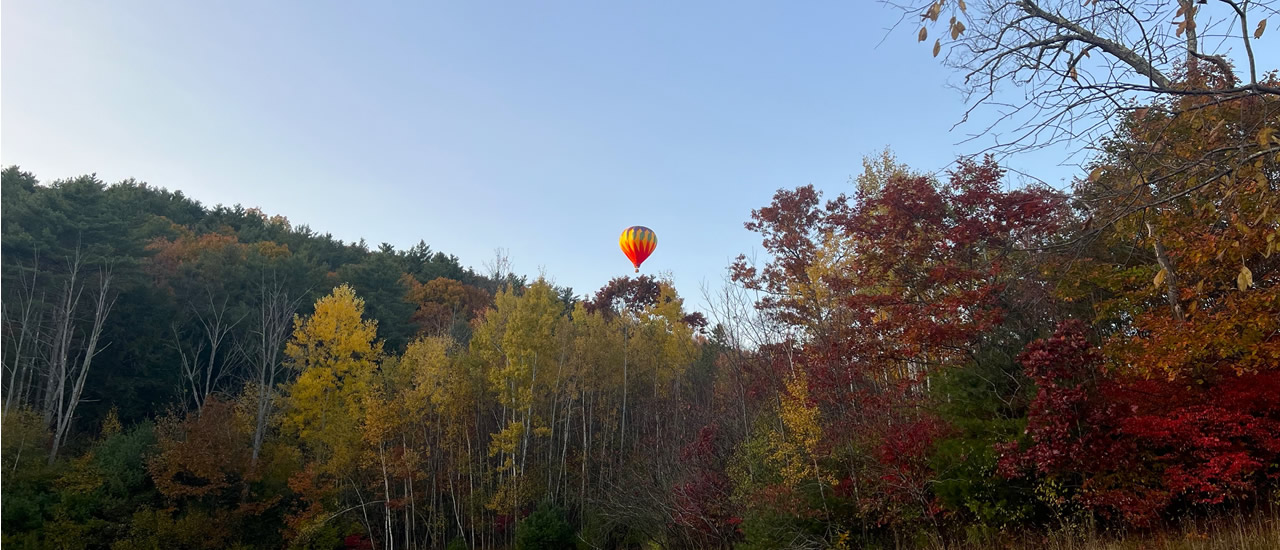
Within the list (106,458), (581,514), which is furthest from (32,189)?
(581,514)

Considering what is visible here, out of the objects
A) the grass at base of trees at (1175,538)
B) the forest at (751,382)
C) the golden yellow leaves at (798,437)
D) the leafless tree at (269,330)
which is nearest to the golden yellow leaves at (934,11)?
the forest at (751,382)

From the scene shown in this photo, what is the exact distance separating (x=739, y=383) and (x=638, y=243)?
1484 centimetres

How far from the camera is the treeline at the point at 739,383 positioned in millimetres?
6777

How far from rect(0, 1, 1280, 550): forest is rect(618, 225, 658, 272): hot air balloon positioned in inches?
83.6

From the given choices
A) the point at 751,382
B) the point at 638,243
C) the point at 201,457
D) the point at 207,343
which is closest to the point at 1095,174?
the point at 751,382

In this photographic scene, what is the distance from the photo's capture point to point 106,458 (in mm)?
17875

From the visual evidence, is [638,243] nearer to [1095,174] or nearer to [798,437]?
[798,437]

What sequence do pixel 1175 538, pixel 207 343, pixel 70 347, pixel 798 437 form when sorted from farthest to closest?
pixel 207 343 → pixel 70 347 → pixel 798 437 → pixel 1175 538

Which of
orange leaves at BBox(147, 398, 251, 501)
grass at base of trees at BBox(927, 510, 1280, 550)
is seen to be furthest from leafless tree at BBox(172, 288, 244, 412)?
grass at base of trees at BBox(927, 510, 1280, 550)

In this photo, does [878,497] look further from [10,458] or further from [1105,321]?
[10,458]

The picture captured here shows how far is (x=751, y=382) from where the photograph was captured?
1354 cm

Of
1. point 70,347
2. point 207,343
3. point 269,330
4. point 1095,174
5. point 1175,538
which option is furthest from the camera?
point 207,343

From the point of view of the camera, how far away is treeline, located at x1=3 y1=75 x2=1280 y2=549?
678cm

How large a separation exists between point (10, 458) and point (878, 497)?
780 inches
